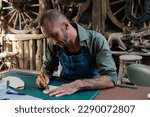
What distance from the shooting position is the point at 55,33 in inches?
49.8

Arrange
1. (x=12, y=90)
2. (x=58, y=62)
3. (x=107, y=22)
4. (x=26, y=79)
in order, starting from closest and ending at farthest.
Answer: (x=12, y=90), (x=26, y=79), (x=58, y=62), (x=107, y=22)

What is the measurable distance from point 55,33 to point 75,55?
22 cm

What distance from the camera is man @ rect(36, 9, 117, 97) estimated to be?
48.0 inches

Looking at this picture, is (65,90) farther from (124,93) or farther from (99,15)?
(99,15)

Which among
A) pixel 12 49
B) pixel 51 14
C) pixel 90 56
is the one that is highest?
pixel 51 14

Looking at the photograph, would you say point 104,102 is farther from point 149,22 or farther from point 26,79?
point 149,22

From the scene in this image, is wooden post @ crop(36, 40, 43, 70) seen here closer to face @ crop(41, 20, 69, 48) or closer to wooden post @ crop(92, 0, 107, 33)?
wooden post @ crop(92, 0, 107, 33)

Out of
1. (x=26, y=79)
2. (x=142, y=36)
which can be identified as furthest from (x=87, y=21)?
(x=26, y=79)

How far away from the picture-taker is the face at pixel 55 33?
123 cm

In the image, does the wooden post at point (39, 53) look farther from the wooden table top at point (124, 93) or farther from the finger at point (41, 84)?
the wooden table top at point (124, 93)

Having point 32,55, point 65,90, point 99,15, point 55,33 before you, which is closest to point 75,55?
point 55,33

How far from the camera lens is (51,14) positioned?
122cm

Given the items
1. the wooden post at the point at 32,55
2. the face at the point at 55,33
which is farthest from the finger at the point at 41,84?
the wooden post at the point at 32,55

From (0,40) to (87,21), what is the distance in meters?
1.35
